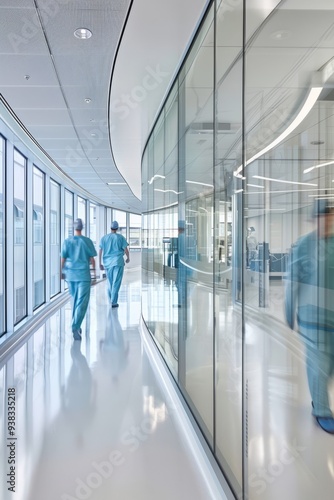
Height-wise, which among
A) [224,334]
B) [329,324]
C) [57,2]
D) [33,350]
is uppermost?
[57,2]

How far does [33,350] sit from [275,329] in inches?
139

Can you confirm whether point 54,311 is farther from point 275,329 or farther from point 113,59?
point 275,329

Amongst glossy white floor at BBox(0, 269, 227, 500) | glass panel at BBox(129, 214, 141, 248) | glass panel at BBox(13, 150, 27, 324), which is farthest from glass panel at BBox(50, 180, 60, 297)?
glass panel at BBox(129, 214, 141, 248)

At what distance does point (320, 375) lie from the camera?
5.81ft

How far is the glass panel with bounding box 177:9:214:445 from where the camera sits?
2.52 metres

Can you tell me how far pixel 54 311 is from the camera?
7.59m

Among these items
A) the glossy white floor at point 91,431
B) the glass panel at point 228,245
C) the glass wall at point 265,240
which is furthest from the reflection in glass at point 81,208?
the glass panel at point 228,245

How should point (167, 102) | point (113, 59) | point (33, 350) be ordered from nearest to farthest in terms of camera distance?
point (113, 59)
point (167, 102)
point (33, 350)

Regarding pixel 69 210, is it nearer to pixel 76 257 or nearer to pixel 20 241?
pixel 20 241

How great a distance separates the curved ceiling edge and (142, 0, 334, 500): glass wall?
0.52 feet

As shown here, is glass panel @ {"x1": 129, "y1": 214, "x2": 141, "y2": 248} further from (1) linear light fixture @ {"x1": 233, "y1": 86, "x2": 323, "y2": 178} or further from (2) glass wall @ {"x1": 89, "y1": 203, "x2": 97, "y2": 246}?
(1) linear light fixture @ {"x1": 233, "y1": 86, "x2": 323, "y2": 178}

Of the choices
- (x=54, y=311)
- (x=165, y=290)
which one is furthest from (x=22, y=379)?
(x=54, y=311)

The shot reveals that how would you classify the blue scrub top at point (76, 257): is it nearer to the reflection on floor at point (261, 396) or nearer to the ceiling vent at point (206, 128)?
the reflection on floor at point (261, 396)

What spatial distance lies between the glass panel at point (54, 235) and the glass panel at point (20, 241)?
2.20 metres
